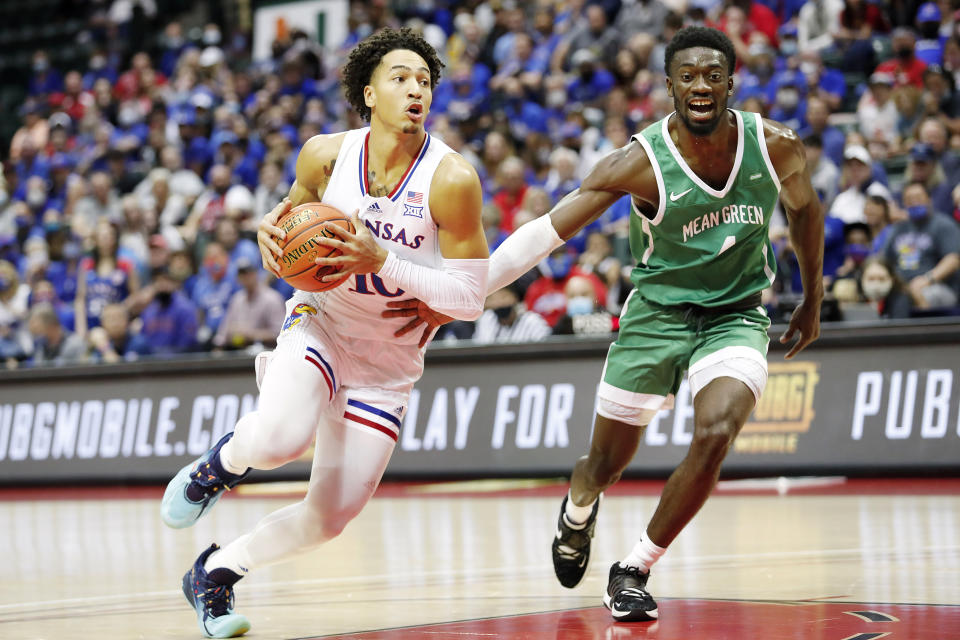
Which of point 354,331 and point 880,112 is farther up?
point 880,112

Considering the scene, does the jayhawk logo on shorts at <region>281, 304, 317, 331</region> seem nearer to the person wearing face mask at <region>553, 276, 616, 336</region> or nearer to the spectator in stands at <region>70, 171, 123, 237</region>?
the person wearing face mask at <region>553, 276, 616, 336</region>

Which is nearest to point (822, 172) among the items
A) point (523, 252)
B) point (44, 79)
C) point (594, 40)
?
point (594, 40)

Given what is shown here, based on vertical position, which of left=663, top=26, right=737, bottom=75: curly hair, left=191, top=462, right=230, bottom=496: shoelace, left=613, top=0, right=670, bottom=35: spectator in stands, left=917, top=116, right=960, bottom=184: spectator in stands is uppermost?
left=613, top=0, right=670, bottom=35: spectator in stands

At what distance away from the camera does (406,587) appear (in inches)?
258

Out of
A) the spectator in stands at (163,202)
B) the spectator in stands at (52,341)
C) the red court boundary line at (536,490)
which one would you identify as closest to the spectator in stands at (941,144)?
the red court boundary line at (536,490)

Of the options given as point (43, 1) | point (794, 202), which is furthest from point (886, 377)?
point (43, 1)

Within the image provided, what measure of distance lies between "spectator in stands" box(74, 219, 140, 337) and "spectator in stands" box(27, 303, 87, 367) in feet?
3.11

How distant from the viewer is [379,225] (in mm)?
5312

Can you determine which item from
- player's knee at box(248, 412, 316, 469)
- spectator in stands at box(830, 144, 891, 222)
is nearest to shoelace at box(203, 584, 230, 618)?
player's knee at box(248, 412, 316, 469)

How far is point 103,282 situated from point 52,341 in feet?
4.93

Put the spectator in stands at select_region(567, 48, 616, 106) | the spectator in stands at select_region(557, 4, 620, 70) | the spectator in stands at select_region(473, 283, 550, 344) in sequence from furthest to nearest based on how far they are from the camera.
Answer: the spectator in stands at select_region(557, 4, 620, 70) → the spectator in stands at select_region(567, 48, 616, 106) → the spectator in stands at select_region(473, 283, 550, 344)

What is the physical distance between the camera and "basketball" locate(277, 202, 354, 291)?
4.97 meters

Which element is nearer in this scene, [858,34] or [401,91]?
[401,91]

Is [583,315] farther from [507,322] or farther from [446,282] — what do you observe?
[446,282]
